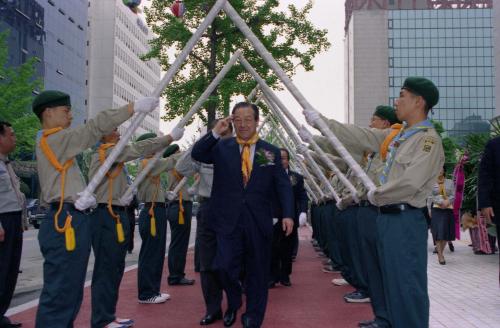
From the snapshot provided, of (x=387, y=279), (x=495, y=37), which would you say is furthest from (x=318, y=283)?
(x=495, y=37)

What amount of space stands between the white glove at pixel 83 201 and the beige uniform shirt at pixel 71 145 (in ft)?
0.26

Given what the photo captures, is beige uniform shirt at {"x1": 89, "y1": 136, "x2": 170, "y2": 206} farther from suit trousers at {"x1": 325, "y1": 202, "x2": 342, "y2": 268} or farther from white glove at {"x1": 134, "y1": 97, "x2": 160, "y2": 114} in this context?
suit trousers at {"x1": 325, "y1": 202, "x2": 342, "y2": 268}

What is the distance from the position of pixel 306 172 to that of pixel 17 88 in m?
24.2

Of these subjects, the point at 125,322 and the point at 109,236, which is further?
the point at 125,322

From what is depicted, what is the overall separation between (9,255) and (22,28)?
5359cm

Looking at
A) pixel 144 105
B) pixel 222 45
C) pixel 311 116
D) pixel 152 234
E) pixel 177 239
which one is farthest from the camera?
pixel 222 45

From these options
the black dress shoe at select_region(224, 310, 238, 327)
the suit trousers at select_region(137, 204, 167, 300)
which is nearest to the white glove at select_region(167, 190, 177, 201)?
the suit trousers at select_region(137, 204, 167, 300)

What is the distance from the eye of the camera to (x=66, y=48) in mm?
69250

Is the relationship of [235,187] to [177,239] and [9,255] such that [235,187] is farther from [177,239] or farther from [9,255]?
[177,239]

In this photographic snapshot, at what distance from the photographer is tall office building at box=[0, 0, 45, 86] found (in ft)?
168

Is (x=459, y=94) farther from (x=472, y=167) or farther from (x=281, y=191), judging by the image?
(x=281, y=191)

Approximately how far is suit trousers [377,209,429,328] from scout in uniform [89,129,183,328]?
2.68 metres

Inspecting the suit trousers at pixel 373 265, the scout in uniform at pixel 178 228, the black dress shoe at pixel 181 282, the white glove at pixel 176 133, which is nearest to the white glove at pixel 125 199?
the white glove at pixel 176 133

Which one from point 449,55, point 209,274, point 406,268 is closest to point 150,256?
point 209,274
